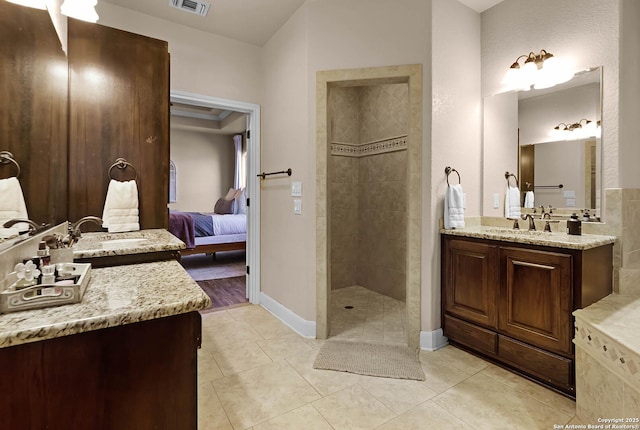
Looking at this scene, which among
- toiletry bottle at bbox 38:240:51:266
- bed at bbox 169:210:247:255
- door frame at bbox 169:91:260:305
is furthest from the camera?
bed at bbox 169:210:247:255

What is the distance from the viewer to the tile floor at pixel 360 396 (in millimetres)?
1601

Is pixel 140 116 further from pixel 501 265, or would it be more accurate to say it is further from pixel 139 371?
pixel 501 265

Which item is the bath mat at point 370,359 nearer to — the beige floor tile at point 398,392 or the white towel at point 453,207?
the beige floor tile at point 398,392

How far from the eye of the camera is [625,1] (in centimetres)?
201

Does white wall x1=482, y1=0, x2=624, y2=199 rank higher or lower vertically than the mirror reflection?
higher

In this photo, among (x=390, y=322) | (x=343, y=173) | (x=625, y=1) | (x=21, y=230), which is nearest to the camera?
(x=21, y=230)

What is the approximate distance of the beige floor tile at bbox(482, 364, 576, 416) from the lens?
169cm

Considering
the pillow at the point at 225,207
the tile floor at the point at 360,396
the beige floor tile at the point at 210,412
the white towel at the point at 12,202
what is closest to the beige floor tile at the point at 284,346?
the tile floor at the point at 360,396

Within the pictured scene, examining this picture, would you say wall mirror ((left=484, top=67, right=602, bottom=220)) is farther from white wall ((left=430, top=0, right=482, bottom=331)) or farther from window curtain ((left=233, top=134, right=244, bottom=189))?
window curtain ((left=233, top=134, right=244, bottom=189))

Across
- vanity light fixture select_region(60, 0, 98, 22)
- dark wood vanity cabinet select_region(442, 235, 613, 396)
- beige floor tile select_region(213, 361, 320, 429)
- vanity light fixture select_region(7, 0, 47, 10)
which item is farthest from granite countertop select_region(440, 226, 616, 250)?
vanity light fixture select_region(60, 0, 98, 22)

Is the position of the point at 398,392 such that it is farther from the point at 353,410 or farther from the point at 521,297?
the point at 521,297

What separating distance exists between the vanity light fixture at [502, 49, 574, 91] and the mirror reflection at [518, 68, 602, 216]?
6 cm

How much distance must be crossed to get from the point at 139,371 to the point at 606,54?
3.02 metres

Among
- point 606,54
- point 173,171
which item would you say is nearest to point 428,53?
point 606,54
